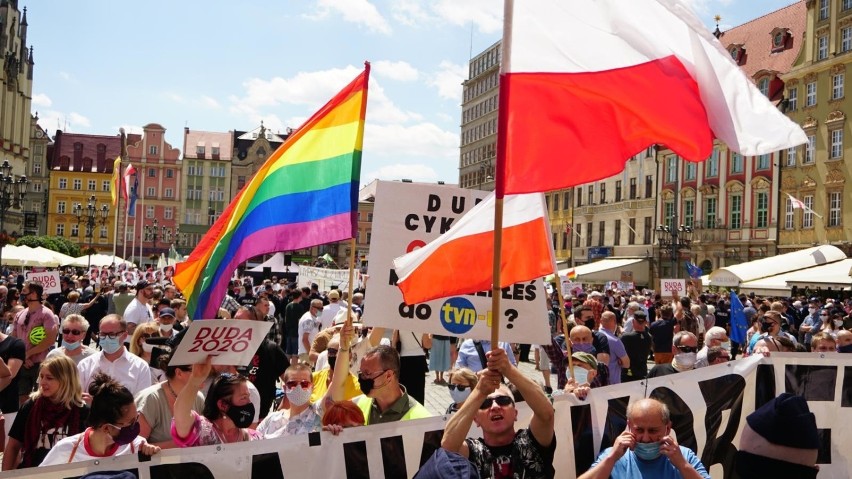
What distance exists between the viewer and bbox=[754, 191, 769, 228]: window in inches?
1924

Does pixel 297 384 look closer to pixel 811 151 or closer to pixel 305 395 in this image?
pixel 305 395

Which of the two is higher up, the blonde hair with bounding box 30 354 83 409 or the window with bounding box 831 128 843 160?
the window with bounding box 831 128 843 160

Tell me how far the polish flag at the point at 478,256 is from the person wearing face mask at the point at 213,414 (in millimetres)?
1189

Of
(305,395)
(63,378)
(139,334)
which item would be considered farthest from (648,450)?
(139,334)

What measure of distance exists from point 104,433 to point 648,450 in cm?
279

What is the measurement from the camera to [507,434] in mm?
4344

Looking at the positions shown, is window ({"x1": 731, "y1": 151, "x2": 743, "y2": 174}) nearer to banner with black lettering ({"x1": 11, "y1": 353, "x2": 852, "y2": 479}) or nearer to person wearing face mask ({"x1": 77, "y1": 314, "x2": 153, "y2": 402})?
banner with black lettering ({"x1": 11, "y1": 353, "x2": 852, "y2": 479})

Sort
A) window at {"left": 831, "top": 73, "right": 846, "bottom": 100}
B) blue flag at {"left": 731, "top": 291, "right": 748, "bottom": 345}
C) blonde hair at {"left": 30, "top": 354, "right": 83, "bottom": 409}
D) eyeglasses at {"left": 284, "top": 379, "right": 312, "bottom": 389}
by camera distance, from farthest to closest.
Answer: window at {"left": 831, "top": 73, "right": 846, "bottom": 100}, blue flag at {"left": 731, "top": 291, "right": 748, "bottom": 345}, eyeglasses at {"left": 284, "top": 379, "right": 312, "bottom": 389}, blonde hair at {"left": 30, "top": 354, "right": 83, "bottom": 409}

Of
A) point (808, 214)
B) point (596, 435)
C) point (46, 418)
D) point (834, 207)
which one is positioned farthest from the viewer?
point (808, 214)

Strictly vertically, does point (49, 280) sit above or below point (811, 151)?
below

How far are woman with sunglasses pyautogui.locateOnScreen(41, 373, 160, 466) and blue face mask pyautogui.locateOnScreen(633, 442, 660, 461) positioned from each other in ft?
8.28

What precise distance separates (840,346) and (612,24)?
600 cm

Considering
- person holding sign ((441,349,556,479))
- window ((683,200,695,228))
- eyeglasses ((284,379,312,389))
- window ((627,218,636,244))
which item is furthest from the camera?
window ((627,218,636,244))

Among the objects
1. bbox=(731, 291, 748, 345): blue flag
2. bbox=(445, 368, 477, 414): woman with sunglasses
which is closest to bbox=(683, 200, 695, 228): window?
bbox=(731, 291, 748, 345): blue flag
